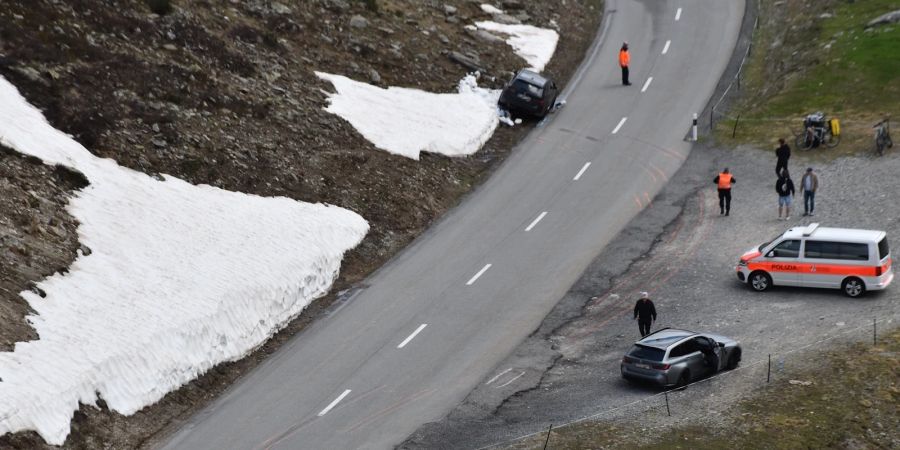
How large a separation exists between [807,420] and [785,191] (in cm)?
1348

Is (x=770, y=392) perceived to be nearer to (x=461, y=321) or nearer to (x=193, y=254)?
(x=461, y=321)

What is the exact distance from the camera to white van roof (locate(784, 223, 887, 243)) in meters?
31.8

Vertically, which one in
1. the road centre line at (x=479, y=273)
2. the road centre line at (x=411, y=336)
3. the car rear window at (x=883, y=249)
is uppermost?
the car rear window at (x=883, y=249)

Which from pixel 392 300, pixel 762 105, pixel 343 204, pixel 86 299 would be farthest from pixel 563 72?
pixel 86 299

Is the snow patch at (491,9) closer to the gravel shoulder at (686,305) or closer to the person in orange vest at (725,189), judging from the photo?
the gravel shoulder at (686,305)

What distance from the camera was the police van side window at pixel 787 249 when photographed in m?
32.5

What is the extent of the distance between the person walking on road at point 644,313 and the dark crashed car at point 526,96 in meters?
18.1

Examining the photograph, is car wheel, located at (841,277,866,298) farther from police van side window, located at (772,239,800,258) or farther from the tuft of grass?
the tuft of grass

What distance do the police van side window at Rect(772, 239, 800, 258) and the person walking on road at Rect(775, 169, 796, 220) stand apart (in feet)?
15.3

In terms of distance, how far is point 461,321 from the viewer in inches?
1287

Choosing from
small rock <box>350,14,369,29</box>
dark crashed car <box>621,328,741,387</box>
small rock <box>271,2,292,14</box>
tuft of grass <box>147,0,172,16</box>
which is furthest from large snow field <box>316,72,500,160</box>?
dark crashed car <box>621,328,741,387</box>

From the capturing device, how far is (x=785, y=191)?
37.2m

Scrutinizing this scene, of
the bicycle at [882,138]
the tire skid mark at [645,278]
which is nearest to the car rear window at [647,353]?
the tire skid mark at [645,278]

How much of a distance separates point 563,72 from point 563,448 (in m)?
31.5
